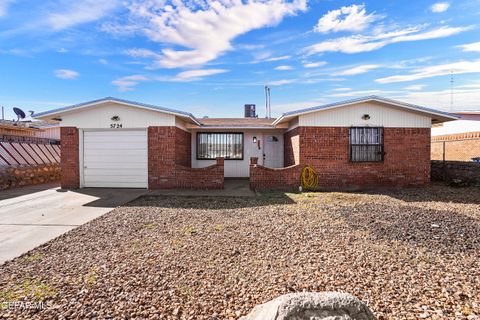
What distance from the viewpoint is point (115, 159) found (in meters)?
10.9

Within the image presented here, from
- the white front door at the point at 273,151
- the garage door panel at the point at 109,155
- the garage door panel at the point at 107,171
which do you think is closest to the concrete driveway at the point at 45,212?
the garage door panel at the point at 107,171

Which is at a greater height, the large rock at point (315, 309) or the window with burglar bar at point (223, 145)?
the window with burglar bar at point (223, 145)

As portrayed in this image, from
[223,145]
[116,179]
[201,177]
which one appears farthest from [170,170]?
[223,145]

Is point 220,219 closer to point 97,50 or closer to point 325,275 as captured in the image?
point 325,275

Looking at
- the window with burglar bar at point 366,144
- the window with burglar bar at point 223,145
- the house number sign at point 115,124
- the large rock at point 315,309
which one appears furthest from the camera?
the window with burglar bar at point 223,145

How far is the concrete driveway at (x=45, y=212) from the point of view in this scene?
496 centimetres

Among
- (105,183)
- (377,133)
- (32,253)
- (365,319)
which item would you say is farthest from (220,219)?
(377,133)

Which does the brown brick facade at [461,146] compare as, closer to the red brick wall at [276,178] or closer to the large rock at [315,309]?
the red brick wall at [276,178]

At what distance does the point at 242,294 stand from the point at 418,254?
296cm

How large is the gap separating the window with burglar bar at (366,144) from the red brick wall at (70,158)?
10.8 meters

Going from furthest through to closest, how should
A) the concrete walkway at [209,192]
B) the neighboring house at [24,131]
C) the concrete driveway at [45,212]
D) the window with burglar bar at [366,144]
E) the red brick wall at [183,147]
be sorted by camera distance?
the neighboring house at [24,131] → the red brick wall at [183,147] → the window with burglar bar at [366,144] → the concrete walkway at [209,192] → the concrete driveway at [45,212]

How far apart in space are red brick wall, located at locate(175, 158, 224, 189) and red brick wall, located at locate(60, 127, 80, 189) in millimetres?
4023

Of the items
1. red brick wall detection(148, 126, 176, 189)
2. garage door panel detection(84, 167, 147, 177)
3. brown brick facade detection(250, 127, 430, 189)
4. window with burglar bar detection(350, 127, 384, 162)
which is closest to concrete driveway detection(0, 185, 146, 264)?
garage door panel detection(84, 167, 147, 177)

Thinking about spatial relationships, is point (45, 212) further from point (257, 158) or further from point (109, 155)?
point (257, 158)
